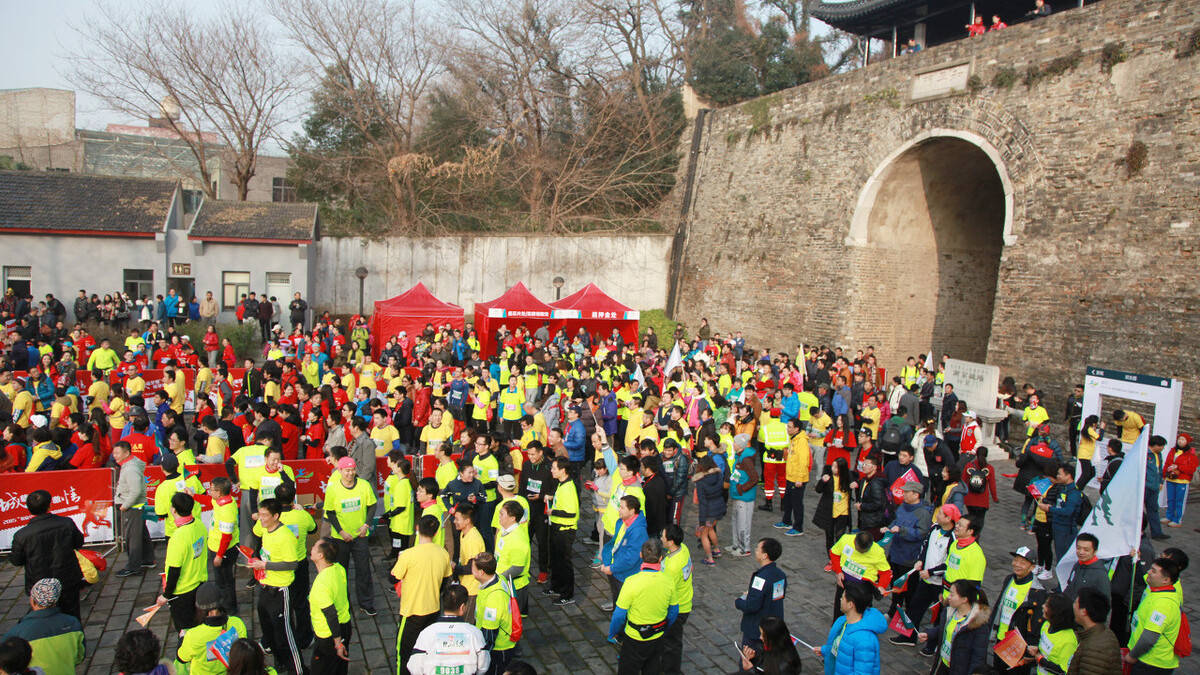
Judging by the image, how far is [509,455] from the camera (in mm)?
8828

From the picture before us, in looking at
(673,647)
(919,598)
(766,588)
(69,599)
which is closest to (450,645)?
(673,647)

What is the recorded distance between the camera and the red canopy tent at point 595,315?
2019 cm

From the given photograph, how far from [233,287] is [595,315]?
10349 millimetres

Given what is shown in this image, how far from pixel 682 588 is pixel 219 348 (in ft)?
50.4

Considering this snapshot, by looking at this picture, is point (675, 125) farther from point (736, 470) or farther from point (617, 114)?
point (736, 470)

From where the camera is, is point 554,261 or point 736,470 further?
point 554,261

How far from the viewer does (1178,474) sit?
10438 mm

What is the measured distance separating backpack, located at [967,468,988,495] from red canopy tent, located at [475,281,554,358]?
496 inches

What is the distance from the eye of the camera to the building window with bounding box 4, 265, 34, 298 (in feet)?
65.6

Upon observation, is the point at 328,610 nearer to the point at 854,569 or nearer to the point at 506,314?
the point at 854,569

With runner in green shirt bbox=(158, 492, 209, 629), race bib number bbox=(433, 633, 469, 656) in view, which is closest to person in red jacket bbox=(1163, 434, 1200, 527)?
race bib number bbox=(433, 633, 469, 656)

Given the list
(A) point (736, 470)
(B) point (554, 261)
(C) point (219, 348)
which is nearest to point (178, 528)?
(A) point (736, 470)

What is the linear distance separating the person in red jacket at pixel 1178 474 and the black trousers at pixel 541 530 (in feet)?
28.0

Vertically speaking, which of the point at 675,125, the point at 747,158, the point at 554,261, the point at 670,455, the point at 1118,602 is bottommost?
Answer: the point at 1118,602
